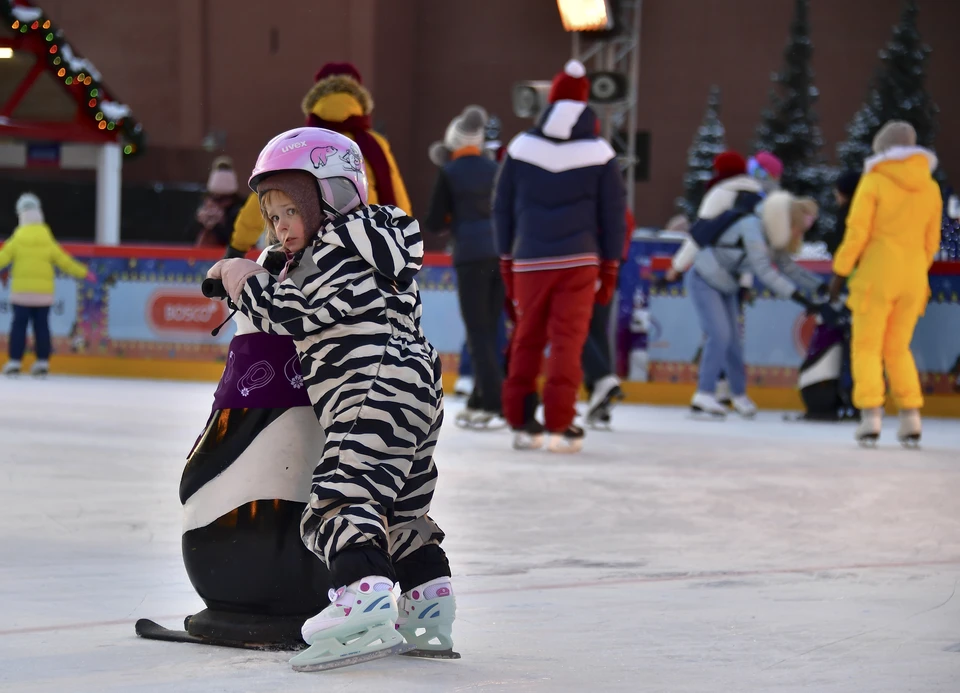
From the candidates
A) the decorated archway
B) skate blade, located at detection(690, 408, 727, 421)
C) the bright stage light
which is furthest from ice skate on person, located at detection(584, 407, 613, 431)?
the decorated archway

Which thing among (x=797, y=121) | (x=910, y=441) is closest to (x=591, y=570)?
(x=910, y=441)

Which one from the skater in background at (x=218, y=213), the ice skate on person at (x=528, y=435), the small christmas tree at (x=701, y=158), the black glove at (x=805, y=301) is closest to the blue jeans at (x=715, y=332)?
the black glove at (x=805, y=301)

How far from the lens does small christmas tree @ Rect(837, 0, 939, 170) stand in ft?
80.9

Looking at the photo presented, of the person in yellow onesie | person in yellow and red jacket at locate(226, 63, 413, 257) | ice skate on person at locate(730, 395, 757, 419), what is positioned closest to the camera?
person in yellow and red jacket at locate(226, 63, 413, 257)

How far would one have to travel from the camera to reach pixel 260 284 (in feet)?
9.34

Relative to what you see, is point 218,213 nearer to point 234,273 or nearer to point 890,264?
point 890,264

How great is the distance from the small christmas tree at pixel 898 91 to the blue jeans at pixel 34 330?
54.4 ft

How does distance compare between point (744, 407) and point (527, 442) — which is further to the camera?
point (744, 407)

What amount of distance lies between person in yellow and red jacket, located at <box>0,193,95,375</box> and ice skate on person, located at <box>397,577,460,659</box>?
871 cm

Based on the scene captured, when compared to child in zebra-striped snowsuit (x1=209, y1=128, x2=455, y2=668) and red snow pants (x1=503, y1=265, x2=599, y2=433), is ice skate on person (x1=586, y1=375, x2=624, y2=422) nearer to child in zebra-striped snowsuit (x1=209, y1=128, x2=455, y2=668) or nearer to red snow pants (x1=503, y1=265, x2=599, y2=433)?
red snow pants (x1=503, y1=265, x2=599, y2=433)

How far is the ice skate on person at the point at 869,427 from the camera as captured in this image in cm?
769

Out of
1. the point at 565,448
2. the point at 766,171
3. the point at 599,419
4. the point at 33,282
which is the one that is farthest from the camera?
the point at 33,282

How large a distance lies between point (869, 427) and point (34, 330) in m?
6.24

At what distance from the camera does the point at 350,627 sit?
266cm
